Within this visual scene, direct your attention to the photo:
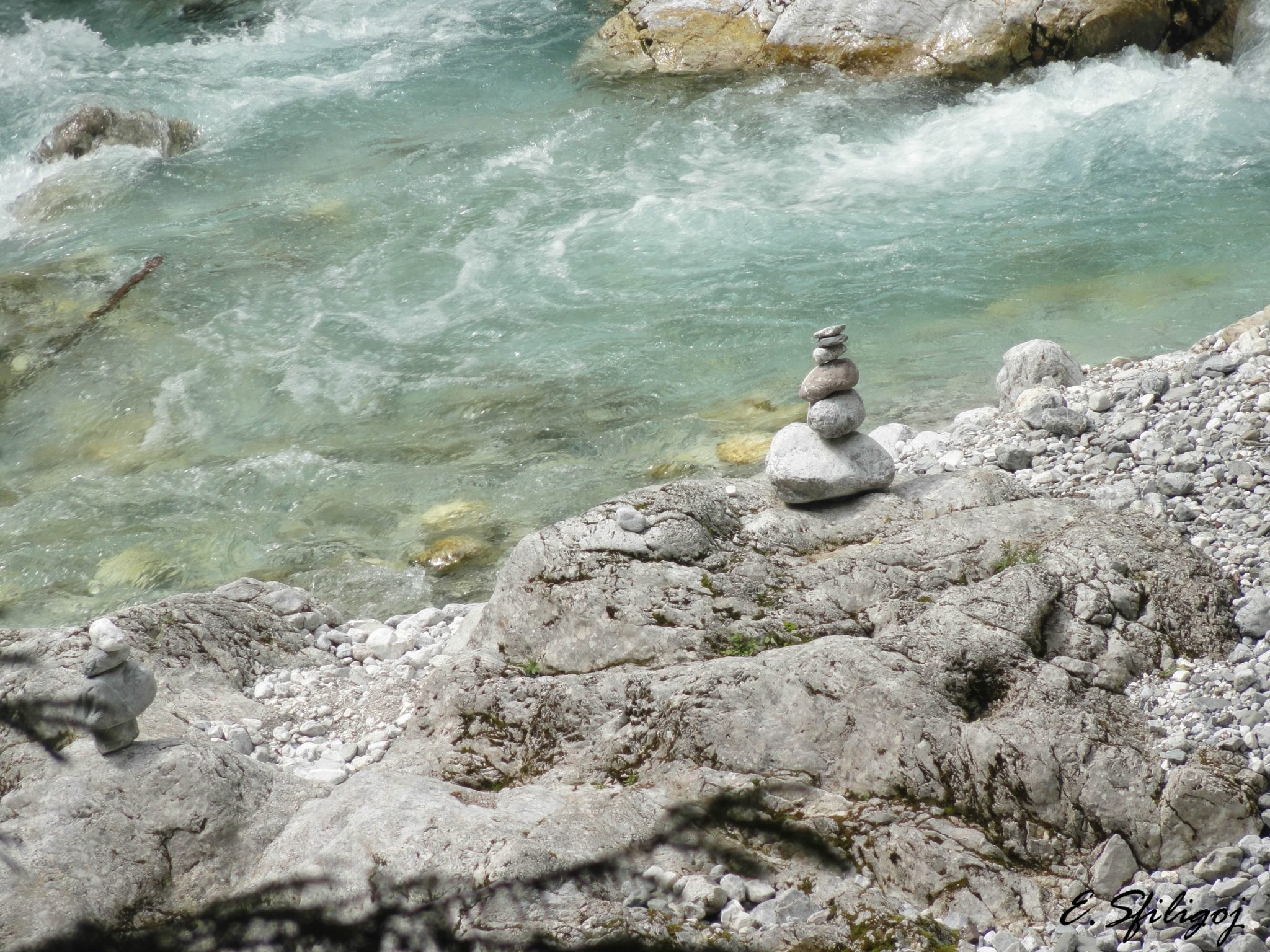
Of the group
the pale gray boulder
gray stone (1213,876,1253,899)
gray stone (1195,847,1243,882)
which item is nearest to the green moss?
gray stone (1195,847,1243,882)

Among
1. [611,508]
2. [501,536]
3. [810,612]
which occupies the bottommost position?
[501,536]

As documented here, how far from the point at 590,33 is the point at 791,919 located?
18.4 m

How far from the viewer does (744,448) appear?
9242mm

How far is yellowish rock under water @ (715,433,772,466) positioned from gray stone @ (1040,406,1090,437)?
2.27 m

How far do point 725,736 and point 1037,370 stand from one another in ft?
15.7

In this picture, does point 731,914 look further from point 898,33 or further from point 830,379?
point 898,33

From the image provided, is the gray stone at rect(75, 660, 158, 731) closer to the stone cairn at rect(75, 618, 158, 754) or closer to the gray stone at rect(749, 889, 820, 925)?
the stone cairn at rect(75, 618, 158, 754)

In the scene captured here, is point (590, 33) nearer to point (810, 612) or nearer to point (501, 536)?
point (501, 536)

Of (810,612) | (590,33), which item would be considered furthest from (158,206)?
(810,612)

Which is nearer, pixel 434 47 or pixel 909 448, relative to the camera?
pixel 909 448

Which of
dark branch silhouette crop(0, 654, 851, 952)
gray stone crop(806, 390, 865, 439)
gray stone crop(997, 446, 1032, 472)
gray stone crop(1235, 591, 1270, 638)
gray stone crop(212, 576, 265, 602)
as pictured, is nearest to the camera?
dark branch silhouette crop(0, 654, 851, 952)

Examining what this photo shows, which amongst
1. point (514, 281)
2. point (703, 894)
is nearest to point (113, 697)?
point (703, 894)

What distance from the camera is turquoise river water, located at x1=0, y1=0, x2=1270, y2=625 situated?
30.7ft

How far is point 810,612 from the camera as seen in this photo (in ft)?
18.4
